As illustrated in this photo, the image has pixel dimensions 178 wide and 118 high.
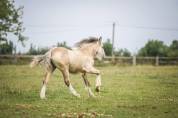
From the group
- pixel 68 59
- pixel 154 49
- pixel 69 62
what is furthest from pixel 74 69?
pixel 154 49

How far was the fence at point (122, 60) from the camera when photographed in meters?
51.2

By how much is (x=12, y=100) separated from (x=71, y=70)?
2698 millimetres

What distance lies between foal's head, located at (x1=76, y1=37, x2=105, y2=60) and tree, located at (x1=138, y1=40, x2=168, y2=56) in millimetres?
59191

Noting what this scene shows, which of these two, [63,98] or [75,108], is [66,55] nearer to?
[63,98]

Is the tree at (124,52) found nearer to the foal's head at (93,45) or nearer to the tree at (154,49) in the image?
the tree at (154,49)

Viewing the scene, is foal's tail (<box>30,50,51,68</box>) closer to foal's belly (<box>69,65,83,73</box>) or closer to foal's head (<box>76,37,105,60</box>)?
foal's belly (<box>69,65,83,73</box>)

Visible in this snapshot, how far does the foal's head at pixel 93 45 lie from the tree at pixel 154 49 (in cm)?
5919

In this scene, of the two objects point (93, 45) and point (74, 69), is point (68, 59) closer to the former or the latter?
point (74, 69)

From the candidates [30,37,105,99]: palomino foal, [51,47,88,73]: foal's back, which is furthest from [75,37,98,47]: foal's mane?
[51,47,88,73]: foal's back

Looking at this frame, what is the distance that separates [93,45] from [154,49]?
60.5 m

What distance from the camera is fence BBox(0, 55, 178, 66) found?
51188mm

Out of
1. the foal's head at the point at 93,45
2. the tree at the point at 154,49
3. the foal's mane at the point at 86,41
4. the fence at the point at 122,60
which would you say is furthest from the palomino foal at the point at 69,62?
the tree at the point at 154,49

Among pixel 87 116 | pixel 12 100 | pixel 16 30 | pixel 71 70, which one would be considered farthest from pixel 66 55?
pixel 16 30

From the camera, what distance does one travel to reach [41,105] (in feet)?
46.1
